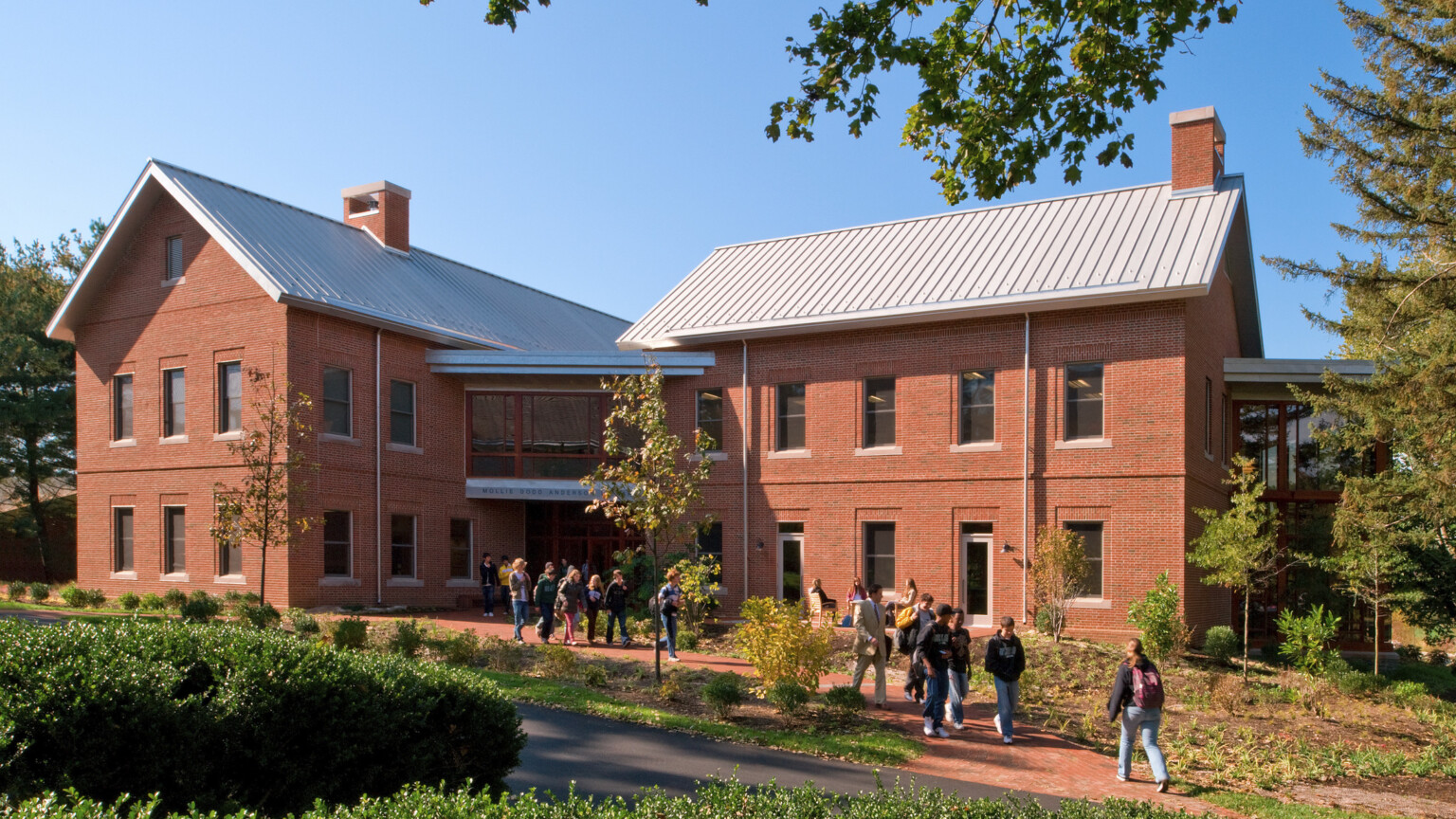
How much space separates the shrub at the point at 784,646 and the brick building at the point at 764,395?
977cm

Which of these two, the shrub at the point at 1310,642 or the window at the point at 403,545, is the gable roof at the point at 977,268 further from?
the window at the point at 403,545

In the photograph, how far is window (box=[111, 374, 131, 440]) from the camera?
27547 mm

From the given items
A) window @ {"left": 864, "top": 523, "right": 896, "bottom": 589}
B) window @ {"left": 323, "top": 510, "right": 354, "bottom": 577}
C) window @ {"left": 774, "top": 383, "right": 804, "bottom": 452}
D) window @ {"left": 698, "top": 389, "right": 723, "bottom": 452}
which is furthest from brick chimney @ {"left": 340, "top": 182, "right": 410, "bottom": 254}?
window @ {"left": 864, "top": 523, "right": 896, "bottom": 589}

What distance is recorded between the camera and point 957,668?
14.1m

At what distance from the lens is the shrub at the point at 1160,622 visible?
1944 centimetres

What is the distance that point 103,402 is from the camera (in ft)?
91.1

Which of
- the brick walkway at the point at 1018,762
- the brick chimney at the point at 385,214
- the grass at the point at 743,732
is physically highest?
the brick chimney at the point at 385,214

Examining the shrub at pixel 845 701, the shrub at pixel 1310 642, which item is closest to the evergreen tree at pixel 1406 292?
the shrub at pixel 1310 642

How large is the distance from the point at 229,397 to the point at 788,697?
17449 mm

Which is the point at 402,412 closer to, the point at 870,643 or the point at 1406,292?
the point at 870,643

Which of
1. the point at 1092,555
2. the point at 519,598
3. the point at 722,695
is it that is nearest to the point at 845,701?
the point at 722,695

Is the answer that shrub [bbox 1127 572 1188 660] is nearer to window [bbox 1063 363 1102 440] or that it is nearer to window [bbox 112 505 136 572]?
window [bbox 1063 363 1102 440]

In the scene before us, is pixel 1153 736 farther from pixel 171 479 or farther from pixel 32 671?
pixel 171 479

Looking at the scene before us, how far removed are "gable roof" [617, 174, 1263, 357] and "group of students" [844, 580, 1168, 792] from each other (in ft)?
31.6
